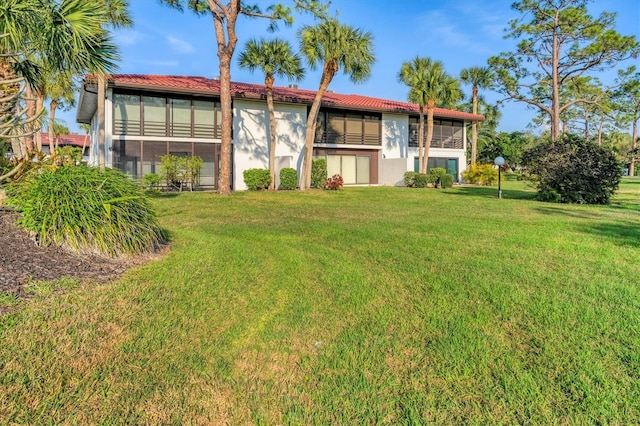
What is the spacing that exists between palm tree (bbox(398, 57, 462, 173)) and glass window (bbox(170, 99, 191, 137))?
42.6 ft

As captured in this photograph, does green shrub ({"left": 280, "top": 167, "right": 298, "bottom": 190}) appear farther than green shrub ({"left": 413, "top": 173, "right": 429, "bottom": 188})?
No

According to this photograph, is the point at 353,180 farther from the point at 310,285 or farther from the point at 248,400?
the point at 248,400

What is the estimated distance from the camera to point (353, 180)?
2550cm

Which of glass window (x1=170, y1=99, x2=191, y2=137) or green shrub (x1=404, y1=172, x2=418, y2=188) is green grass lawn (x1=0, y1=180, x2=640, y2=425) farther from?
green shrub (x1=404, y1=172, x2=418, y2=188)

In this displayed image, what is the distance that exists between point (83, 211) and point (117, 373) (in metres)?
2.94

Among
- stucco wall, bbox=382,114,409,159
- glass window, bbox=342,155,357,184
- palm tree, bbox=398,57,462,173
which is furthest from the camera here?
stucco wall, bbox=382,114,409,159

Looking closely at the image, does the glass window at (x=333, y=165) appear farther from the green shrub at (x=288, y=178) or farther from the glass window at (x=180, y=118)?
the glass window at (x=180, y=118)

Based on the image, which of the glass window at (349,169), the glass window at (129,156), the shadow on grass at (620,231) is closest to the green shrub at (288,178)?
the glass window at (349,169)

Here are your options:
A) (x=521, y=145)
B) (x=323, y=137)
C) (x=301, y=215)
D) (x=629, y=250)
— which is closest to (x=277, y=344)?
(x=629, y=250)

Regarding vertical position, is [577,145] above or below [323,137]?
below

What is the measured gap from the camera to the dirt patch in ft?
13.1

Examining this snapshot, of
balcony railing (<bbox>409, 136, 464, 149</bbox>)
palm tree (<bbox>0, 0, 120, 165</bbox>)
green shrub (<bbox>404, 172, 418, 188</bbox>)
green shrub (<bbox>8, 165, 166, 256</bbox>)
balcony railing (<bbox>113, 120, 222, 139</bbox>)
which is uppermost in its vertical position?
balcony railing (<bbox>409, 136, 464, 149</bbox>)

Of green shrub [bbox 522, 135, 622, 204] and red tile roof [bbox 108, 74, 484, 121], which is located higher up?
red tile roof [bbox 108, 74, 484, 121]

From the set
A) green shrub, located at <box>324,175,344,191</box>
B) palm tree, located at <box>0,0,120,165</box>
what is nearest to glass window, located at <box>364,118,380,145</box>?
green shrub, located at <box>324,175,344,191</box>
